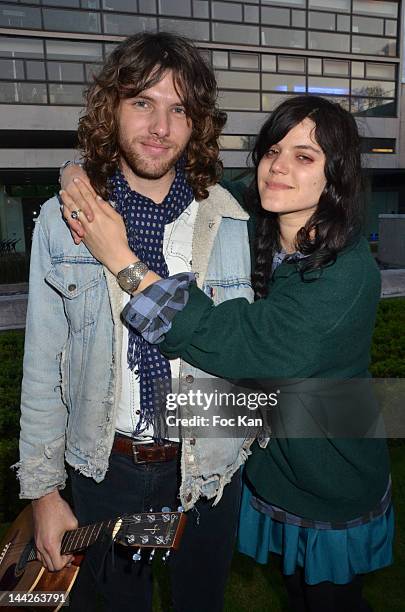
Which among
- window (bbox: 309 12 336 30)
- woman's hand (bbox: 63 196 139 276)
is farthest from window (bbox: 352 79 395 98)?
woman's hand (bbox: 63 196 139 276)

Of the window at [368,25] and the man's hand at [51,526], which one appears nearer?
the man's hand at [51,526]

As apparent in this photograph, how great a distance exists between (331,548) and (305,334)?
1030 millimetres

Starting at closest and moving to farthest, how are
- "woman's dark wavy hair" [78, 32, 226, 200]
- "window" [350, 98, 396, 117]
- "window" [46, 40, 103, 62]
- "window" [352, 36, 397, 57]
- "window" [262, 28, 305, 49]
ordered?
"woman's dark wavy hair" [78, 32, 226, 200], "window" [46, 40, 103, 62], "window" [262, 28, 305, 49], "window" [352, 36, 397, 57], "window" [350, 98, 396, 117]

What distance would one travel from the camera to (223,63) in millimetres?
23859

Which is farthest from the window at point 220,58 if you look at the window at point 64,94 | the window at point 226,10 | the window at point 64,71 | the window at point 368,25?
the window at point 368,25

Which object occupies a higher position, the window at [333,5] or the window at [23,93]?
the window at [333,5]

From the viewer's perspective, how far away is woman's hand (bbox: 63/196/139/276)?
189 centimetres

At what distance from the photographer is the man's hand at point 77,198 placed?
195cm

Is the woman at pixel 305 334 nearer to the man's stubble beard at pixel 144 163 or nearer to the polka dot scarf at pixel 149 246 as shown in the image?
the polka dot scarf at pixel 149 246

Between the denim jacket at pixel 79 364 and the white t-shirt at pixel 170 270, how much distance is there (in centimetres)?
5

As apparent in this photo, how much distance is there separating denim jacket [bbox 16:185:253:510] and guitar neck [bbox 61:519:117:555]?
19 cm

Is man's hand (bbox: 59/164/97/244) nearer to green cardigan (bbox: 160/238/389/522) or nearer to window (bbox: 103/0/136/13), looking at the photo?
green cardigan (bbox: 160/238/389/522)

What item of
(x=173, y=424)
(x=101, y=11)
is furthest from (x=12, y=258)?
(x=173, y=424)

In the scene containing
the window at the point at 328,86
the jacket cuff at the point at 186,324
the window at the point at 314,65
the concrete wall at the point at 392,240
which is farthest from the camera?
the window at the point at 328,86
